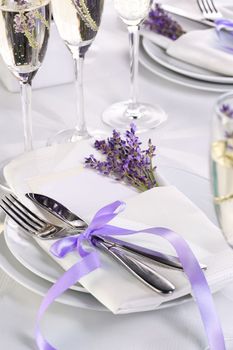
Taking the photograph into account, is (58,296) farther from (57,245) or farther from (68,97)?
(68,97)

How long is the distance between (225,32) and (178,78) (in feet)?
0.47

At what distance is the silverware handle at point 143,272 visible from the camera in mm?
823

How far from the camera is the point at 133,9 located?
127 centimetres

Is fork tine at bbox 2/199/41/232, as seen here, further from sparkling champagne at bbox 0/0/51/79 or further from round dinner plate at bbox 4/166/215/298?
sparkling champagne at bbox 0/0/51/79

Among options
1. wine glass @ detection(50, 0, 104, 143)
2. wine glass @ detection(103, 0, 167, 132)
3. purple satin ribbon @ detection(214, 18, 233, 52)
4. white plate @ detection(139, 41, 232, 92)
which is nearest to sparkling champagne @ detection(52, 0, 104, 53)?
wine glass @ detection(50, 0, 104, 143)

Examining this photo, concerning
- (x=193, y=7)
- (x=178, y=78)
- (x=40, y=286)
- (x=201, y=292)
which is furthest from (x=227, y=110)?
(x=193, y=7)

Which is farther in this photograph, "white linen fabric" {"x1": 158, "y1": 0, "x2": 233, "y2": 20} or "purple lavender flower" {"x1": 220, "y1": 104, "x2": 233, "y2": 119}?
"white linen fabric" {"x1": 158, "y1": 0, "x2": 233, "y2": 20}

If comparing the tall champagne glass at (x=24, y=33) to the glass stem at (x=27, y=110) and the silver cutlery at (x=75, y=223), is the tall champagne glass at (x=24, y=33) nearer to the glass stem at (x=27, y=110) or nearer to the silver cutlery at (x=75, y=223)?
the glass stem at (x=27, y=110)

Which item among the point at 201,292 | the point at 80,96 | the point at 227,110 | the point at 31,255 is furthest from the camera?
the point at 80,96

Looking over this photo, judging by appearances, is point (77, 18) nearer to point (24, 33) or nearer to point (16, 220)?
point (24, 33)

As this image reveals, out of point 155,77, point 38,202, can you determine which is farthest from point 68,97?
point 38,202

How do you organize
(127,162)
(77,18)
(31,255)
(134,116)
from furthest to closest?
1. (134,116)
2. (77,18)
3. (127,162)
4. (31,255)

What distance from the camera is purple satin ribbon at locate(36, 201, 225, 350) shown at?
31.3 inches

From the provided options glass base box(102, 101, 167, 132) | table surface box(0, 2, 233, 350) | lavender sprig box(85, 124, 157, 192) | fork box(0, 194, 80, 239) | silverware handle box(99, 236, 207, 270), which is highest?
silverware handle box(99, 236, 207, 270)
